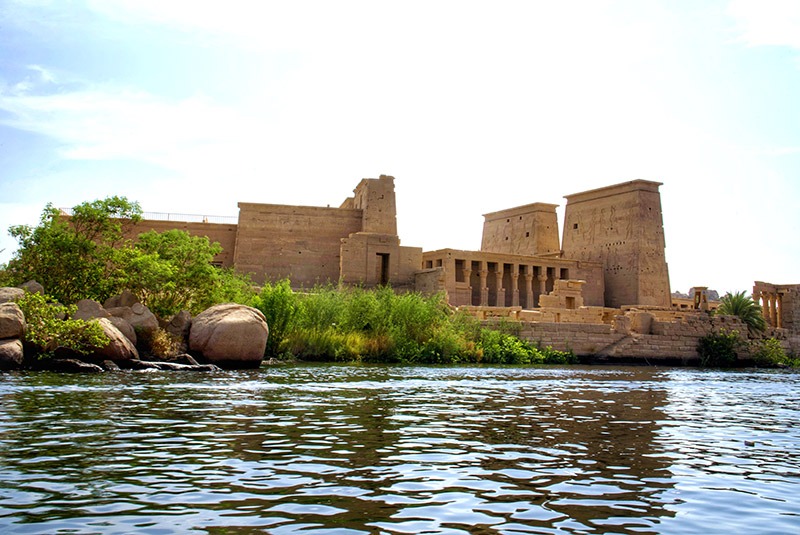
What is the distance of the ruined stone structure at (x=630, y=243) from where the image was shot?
127 feet

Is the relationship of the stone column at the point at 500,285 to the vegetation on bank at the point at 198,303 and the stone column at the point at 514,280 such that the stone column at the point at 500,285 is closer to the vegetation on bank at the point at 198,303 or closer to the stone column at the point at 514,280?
the stone column at the point at 514,280

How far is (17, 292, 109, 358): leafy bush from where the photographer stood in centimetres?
1341

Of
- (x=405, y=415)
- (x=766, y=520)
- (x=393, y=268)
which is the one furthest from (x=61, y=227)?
(x=393, y=268)

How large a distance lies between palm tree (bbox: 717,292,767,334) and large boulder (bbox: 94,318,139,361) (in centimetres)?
2353

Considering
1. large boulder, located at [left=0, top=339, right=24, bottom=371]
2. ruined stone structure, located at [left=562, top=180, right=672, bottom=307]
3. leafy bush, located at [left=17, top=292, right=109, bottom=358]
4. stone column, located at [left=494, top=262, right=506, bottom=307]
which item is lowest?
large boulder, located at [left=0, top=339, right=24, bottom=371]

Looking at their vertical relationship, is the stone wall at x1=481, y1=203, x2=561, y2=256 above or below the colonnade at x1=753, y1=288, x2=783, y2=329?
above

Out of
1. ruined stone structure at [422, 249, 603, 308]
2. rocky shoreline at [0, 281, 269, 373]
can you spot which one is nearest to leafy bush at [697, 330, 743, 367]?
ruined stone structure at [422, 249, 603, 308]

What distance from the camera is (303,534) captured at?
12.4 feet

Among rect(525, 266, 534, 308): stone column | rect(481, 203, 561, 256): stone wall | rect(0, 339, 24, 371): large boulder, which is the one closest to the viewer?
rect(0, 339, 24, 371): large boulder

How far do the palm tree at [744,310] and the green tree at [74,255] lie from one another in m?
23.1

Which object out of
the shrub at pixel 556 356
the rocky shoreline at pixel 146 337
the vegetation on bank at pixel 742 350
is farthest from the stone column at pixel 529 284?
the rocky shoreline at pixel 146 337

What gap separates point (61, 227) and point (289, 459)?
41.9 ft

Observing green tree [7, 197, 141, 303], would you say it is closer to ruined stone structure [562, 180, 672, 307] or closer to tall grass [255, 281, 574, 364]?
tall grass [255, 281, 574, 364]

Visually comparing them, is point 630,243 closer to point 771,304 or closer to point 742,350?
point 771,304
